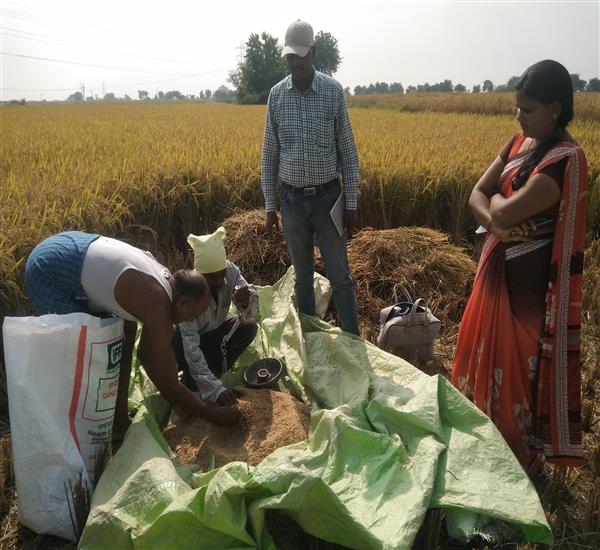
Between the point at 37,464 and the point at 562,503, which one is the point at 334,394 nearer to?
the point at 562,503

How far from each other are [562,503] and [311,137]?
2216 mm

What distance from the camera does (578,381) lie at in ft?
7.34

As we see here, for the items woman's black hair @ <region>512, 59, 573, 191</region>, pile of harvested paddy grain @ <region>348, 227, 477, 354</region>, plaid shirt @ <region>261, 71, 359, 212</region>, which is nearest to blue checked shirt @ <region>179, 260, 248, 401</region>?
plaid shirt @ <region>261, 71, 359, 212</region>

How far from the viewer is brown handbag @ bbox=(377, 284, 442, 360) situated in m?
3.22

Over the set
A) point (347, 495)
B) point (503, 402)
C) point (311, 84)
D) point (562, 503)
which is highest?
point (311, 84)

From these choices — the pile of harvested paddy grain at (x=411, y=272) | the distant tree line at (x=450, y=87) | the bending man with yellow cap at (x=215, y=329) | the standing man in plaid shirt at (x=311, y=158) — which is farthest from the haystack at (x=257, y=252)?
the distant tree line at (x=450, y=87)

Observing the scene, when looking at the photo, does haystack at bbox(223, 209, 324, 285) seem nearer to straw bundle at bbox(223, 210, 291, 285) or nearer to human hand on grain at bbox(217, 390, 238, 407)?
straw bundle at bbox(223, 210, 291, 285)

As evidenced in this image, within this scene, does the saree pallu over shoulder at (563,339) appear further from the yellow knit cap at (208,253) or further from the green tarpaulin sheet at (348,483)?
the yellow knit cap at (208,253)

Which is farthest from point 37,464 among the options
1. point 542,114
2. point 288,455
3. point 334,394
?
point 542,114

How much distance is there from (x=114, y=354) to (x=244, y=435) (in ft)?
2.21

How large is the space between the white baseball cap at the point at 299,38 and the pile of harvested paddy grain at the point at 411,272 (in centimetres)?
178

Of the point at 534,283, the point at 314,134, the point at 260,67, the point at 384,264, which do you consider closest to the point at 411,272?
the point at 384,264

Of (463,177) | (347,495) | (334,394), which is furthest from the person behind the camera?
(463,177)

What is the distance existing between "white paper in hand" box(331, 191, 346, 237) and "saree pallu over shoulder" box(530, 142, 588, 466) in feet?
3.96
